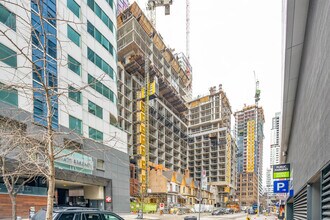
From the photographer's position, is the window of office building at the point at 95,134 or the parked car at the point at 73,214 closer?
the parked car at the point at 73,214

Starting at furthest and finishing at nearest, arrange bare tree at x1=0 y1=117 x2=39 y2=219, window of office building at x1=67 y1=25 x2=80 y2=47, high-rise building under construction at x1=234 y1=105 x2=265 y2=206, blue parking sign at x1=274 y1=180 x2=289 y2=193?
1. high-rise building under construction at x1=234 y1=105 x2=265 y2=206
2. window of office building at x1=67 y1=25 x2=80 y2=47
3. blue parking sign at x1=274 y1=180 x2=289 y2=193
4. bare tree at x1=0 y1=117 x2=39 y2=219

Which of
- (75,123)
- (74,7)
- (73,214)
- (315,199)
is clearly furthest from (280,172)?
(74,7)

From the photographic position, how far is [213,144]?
115 metres

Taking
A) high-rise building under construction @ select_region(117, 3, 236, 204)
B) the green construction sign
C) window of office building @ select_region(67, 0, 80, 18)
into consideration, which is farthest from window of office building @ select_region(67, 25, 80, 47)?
high-rise building under construction @ select_region(117, 3, 236, 204)

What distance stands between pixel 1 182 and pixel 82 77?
526 inches

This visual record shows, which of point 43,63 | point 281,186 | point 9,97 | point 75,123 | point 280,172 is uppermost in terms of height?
point 9,97

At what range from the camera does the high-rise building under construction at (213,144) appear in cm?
11175

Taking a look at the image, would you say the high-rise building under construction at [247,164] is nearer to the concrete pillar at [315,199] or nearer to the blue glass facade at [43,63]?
the blue glass facade at [43,63]

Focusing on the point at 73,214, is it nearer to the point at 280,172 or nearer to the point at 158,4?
the point at 280,172

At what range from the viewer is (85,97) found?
1174 inches

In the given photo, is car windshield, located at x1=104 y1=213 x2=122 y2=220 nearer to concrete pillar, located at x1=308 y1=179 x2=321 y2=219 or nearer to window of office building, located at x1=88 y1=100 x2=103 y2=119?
concrete pillar, located at x1=308 y1=179 x2=321 y2=219

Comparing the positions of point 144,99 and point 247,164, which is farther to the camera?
point 247,164

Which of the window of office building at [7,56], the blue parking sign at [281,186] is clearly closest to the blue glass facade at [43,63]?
the window of office building at [7,56]

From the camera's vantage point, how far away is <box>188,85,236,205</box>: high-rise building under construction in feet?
367
